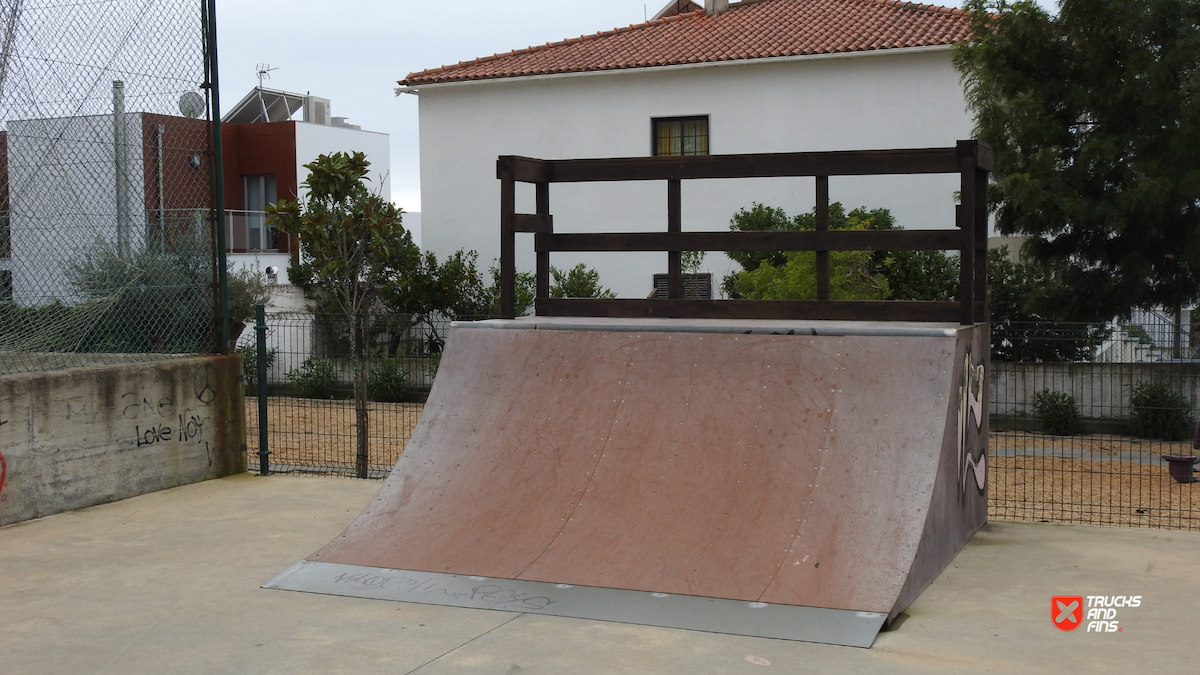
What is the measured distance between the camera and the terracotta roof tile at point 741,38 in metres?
20.0

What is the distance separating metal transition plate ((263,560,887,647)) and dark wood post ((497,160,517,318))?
2.48 meters

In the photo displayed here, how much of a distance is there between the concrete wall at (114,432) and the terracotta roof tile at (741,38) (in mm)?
13978

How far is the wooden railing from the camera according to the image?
666 centimetres

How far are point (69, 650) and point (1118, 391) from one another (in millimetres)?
11636

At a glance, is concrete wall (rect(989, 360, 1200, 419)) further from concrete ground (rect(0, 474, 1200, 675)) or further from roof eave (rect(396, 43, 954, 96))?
roof eave (rect(396, 43, 954, 96))

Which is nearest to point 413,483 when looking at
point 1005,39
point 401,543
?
point 401,543

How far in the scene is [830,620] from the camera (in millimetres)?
4695

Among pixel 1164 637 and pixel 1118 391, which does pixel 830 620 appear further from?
pixel 1118 391

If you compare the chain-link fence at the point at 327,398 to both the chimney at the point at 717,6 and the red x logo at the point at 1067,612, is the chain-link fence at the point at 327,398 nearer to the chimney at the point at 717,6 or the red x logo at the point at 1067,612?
the red x logo at the point at 1067,612

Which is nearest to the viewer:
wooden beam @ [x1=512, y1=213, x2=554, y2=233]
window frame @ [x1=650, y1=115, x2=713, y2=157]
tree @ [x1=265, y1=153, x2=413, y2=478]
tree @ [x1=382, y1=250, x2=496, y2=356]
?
wooden beam @ [x1=512, y1=213, x2=554, y2=233]

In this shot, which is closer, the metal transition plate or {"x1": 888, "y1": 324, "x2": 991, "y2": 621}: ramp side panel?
the metal transition plate

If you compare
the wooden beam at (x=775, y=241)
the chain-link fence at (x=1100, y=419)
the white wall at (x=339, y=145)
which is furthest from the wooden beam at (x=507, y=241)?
the white wall at (x=339, y=145)

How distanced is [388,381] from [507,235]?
18.1ft

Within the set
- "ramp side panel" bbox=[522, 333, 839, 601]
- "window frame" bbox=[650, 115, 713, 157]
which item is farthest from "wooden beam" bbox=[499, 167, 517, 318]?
"window frame" bbox=[650, 115, 713, 157]
